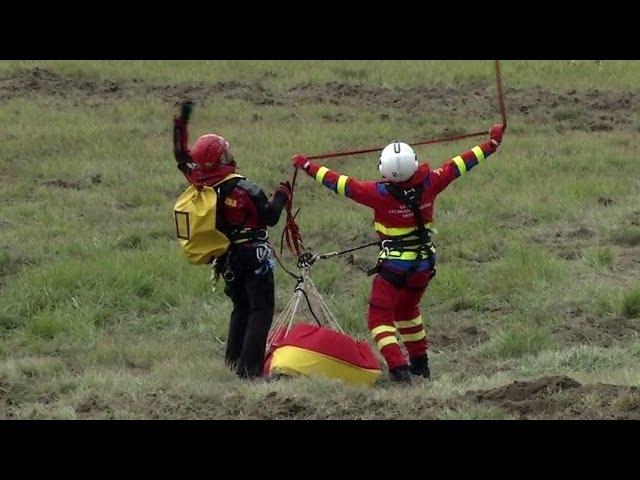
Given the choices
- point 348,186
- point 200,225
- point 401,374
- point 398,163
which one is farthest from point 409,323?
point 200,225

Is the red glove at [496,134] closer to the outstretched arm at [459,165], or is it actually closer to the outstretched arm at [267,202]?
the outstretched arm at [459,165]

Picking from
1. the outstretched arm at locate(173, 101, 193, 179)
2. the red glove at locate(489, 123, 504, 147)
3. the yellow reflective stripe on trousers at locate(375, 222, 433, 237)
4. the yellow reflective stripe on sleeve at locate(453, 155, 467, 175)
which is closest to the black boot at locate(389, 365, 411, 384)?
the yellow reflective stripe on trousers at locate(375, 222, 433, 237)

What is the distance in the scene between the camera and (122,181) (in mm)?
16812

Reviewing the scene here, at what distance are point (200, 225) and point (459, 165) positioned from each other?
2271mm

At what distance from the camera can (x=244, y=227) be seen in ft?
31.7

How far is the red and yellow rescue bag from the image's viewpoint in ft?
31.4

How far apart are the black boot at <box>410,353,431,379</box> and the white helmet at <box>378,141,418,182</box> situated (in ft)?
5.36

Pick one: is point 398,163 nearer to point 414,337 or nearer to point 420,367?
point 414,337

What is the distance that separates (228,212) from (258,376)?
1361 mm

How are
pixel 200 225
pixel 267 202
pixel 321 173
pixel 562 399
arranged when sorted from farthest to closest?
pixel 321 173
pixel 267 202
pixel 200 225
pixel 562 399

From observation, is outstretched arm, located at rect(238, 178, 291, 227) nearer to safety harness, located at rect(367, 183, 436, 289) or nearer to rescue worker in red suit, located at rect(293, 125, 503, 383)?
rescue worker in red suit, located at rect(293, 125, 503, 383)

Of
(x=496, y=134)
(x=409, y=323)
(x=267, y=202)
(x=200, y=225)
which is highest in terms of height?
(x=496, y=134)

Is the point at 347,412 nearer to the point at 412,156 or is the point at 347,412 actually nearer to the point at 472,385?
the point at 472,385

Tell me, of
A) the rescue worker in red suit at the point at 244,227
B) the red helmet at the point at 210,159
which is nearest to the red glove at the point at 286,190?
the rescue worker in red suit at the point at 244,227
